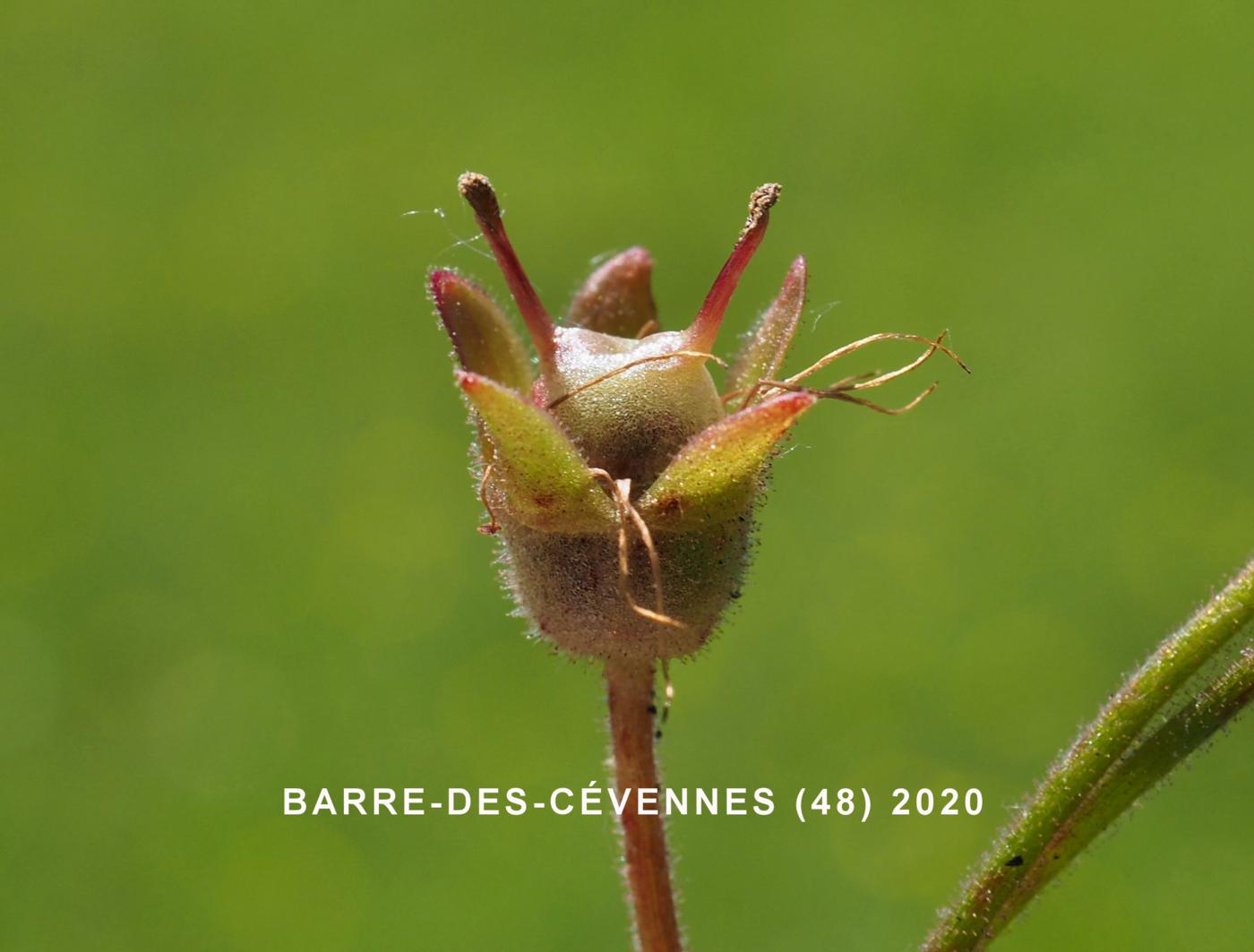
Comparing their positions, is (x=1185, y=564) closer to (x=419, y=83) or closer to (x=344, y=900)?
(x=344, y=900)

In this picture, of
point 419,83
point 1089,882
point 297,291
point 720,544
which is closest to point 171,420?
point 297,291

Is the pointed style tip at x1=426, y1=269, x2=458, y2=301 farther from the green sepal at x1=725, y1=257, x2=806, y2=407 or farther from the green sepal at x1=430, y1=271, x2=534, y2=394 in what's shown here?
the green sepal at x1=725, y1=257, x2=806, y2=407

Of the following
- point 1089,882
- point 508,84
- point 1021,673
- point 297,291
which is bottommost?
point 1089,882

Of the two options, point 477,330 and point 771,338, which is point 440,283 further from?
point 771,338

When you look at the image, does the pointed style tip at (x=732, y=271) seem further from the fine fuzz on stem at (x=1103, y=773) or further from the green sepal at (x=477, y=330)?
the fine fuzz on stem at (x=1103, y=773)

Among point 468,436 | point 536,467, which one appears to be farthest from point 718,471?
point 468,436
